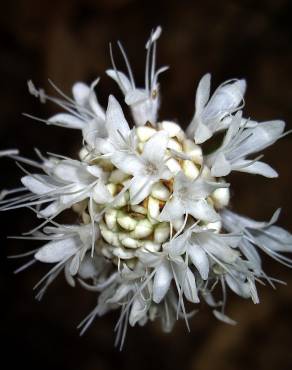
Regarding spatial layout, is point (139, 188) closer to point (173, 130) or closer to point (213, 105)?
point (173, 130)

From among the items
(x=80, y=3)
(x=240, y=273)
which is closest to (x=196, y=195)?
(x=240, y=273)

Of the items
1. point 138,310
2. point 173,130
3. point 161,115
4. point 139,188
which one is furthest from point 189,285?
point 161,115

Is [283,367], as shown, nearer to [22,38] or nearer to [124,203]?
[124,203]

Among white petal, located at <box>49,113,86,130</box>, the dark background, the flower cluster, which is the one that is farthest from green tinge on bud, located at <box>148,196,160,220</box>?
the dark background

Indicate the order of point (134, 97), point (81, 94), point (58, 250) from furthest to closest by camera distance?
point (81, 94)
point (58, 250)
point (134, 97)

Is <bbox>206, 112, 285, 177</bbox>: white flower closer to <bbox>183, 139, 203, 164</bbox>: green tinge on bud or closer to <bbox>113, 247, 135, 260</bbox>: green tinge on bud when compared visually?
<bbox>183, 139, 203, 164</bbox>: green tinge on bud

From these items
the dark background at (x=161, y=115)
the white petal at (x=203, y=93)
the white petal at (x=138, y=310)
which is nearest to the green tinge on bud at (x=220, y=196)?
the white petal at (x=203, y=93)
